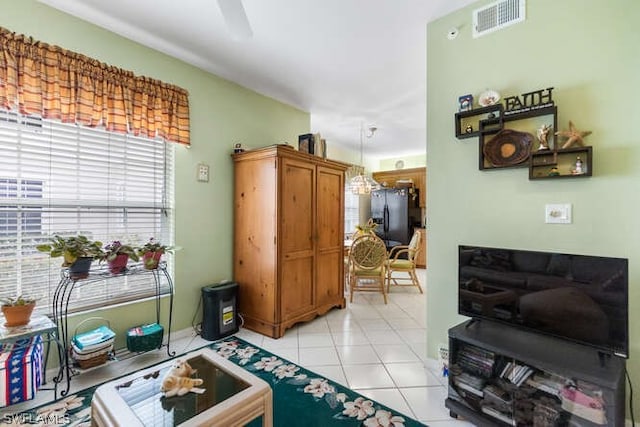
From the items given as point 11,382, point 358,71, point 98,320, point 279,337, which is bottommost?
point 279,337

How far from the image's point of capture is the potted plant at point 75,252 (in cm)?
183

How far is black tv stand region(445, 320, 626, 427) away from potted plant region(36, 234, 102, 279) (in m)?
2.49

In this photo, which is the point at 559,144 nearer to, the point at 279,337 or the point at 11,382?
the point at 279,337

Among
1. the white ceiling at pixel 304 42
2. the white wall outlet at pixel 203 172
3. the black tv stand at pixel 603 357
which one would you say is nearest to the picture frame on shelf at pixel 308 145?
the white ceiling at pixel 304 42

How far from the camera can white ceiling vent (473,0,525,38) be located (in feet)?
6.00

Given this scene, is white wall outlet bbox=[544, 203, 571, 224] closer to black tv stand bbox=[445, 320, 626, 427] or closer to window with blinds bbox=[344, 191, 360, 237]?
black tv stand bbox=[445, 320, 626, 427]

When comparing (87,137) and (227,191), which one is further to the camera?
(227,191)

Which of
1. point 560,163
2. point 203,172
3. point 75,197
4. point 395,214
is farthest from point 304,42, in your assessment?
point 395,214

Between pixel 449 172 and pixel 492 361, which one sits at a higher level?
pixel 449 172

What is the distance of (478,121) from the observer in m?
1.96

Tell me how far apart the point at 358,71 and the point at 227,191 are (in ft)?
6.22

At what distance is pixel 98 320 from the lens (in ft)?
7.36

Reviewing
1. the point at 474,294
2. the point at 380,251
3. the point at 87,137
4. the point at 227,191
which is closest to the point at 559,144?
the point at 474,294

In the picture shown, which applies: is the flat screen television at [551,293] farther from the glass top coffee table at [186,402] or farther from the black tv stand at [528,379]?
the glass top coffee table at [186,402]
